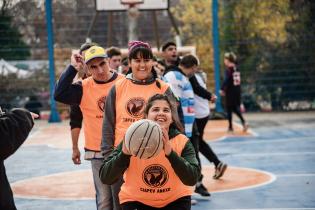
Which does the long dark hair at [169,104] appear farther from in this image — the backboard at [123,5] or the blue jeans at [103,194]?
the backboard at [123,5]

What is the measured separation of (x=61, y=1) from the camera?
21.7 meters

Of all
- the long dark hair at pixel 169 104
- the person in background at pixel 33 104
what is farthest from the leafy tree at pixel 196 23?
the long dark hair at pixel 169 104

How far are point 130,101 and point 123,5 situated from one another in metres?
14.7

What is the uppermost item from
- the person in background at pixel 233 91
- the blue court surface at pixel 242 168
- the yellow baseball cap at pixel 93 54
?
the yellow baseball cap at pixel 93 54

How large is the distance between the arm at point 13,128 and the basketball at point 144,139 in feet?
2.30

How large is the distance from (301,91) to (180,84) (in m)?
13.7

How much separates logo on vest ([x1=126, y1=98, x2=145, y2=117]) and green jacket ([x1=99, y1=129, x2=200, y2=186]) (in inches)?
38.7

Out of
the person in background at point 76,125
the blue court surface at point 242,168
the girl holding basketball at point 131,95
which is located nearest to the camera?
the girl holding basketball at point 131,95

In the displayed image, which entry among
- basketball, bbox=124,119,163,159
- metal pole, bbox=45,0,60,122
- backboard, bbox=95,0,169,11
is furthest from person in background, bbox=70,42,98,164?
metal pole, bbox=45,0,60,122

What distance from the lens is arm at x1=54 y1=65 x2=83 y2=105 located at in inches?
240

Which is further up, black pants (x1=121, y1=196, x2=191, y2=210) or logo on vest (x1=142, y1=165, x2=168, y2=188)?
logo on vest (x1=142, y1=165, x2=168, y2=188)

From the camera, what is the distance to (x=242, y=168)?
11109 millimetres

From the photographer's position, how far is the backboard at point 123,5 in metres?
19.9

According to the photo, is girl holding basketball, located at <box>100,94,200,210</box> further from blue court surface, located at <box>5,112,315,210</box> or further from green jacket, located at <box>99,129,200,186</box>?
blue court surface, located at <box>5,112,315,210</box>
